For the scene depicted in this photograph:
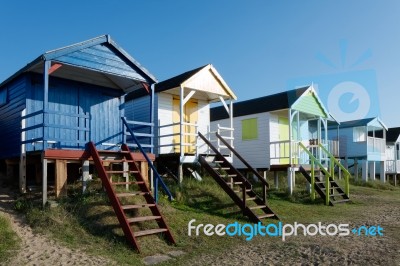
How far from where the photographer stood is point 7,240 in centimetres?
814

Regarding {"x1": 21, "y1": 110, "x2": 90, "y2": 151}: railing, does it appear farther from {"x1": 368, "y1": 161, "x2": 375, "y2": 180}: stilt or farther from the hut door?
{"x1": 368, "y1": 161, "x2": 375, "y2": 180}: stilt

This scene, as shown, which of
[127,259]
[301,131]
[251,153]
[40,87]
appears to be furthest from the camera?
[301,131]

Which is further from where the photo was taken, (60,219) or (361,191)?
(361,191)

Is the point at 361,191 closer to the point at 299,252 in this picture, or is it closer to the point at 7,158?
the point at 299,252

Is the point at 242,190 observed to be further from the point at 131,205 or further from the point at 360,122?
the point at 360,122

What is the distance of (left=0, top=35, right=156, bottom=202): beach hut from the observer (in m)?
11.0

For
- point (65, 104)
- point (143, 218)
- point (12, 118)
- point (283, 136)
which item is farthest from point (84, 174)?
point (283, 136)

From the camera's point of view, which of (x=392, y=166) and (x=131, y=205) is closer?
(x=131, y=205)

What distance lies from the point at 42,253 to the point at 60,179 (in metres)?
3.53

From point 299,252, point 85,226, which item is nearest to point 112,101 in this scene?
point 85,226

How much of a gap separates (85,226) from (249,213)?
491 centimetres

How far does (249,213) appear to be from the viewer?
1197cm

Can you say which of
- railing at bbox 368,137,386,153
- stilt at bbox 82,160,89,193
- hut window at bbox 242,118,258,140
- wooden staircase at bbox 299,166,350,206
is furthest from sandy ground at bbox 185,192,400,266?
railing at bbox 368,137,386,153

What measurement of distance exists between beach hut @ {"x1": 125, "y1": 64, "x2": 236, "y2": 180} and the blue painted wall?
510 cm
